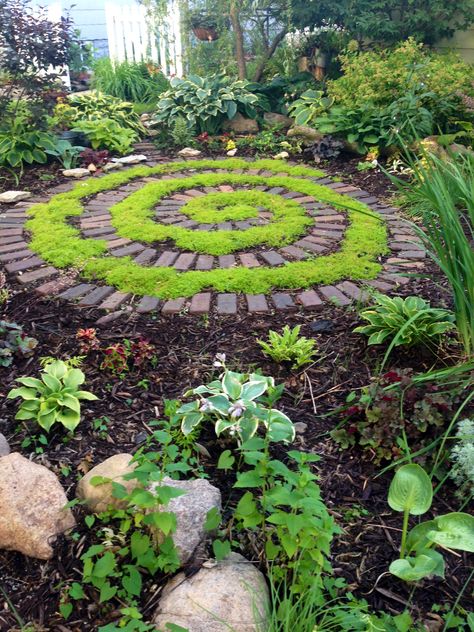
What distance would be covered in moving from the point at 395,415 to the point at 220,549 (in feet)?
2.83

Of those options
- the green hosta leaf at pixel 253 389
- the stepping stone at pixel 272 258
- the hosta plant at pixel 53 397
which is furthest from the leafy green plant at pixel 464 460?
the stepping stone at pixel 272 258

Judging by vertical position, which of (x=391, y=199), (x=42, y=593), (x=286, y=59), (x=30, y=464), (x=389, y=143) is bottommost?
(x=42, y=593)

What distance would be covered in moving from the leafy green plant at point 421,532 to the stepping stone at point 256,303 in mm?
1505

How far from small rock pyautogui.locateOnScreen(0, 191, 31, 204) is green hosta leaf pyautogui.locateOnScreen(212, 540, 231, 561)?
4.07 meters

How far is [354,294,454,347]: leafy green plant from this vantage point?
2.64m

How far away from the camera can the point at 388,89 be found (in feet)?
20.2

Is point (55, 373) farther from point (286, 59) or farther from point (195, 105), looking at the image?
point (286, 59)

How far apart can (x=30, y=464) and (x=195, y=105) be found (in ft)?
18.6

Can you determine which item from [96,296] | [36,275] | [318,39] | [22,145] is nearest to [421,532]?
[96,296]

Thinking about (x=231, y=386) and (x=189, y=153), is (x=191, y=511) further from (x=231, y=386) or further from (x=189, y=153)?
(x=189, y=153)

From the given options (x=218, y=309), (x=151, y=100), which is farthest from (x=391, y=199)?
(x=151, y=100)

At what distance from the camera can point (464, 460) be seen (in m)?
2.05

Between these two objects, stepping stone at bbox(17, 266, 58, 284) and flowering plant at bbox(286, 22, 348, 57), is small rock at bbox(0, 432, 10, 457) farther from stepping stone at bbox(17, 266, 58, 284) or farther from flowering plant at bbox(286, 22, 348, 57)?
flowering plant at bbox(286, 22, 348, 57)

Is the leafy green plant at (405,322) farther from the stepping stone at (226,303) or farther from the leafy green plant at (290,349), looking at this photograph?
the stepping stone at (226,303)
